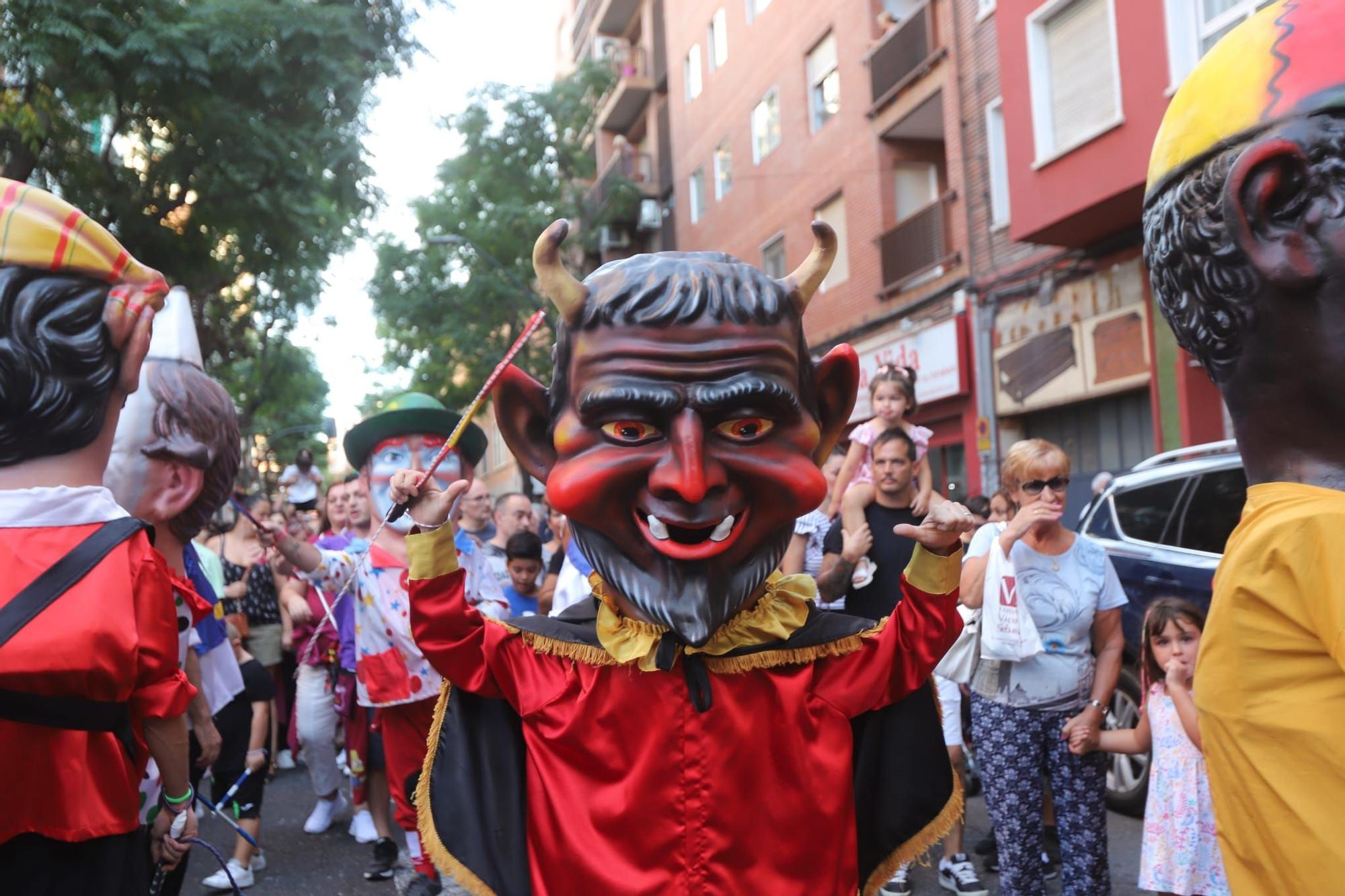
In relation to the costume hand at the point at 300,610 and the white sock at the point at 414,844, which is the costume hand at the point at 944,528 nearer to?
the white sock at the point at 414,844

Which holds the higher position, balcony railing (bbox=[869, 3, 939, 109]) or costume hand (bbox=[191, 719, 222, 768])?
balcony railing (bbox=[869, 3, 939, 109])

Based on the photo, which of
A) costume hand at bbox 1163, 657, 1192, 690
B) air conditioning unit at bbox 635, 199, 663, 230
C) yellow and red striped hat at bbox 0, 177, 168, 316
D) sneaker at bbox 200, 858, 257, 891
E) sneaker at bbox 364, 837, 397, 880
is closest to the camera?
yellow and red striped hat at bbox 0, 177, 168, 316

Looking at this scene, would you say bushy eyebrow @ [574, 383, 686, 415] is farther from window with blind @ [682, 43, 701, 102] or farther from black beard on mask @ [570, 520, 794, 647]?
window with blind @ [682, 43, 701, 102]

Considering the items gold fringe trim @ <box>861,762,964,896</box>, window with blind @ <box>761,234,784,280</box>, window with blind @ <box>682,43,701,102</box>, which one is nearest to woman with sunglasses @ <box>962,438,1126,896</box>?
gold fringe trim @ <box>861,762,964,896</box>

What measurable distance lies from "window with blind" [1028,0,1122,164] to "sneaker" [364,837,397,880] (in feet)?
28.9

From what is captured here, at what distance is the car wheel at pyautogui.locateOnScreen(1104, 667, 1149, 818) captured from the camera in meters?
5.57

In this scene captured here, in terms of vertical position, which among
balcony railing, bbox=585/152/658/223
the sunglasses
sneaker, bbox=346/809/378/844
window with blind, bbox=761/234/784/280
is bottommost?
sneaker, bbox=346/809/378/844

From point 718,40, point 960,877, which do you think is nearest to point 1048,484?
point 960,877

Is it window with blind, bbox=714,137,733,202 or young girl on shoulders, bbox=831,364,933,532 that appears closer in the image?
young girl on shoulders, bbox=831,364,933,532

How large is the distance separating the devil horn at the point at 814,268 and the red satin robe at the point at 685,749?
0.59 meters

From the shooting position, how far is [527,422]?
2.41 meters

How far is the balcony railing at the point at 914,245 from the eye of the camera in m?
14.6

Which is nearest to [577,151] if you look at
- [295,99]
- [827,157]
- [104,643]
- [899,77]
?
[827,157]

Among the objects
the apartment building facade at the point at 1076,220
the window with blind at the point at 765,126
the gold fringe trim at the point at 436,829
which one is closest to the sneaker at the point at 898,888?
the gold fringe trim at the point at 436,829
